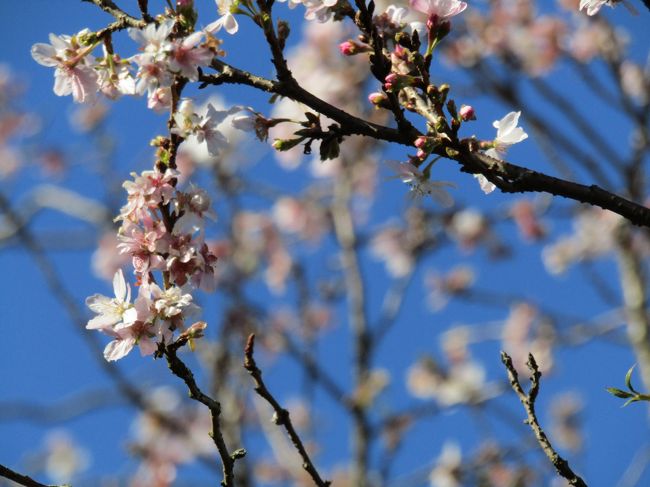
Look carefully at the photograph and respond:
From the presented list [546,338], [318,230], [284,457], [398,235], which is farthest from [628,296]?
[318,230]

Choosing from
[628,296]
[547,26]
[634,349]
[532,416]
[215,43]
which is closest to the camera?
[215,43]

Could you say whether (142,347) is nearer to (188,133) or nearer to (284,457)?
(188,133)

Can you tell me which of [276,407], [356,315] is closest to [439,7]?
[276,407]

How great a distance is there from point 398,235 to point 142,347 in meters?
6.39

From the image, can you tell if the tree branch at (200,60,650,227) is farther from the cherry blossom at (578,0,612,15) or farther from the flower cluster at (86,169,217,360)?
the cherry blossom at (578,0,612,15)

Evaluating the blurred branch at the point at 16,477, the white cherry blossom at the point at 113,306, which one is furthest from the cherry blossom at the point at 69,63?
the blurred branch at the point at 16,477

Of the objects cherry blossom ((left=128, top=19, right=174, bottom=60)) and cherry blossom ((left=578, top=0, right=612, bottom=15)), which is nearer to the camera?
cherry blossom ((left=128, top=19, right=174, bottom=60))

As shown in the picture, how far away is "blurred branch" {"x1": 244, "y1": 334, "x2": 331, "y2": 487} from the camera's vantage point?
55.7 inches

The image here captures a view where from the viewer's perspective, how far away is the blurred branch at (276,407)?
4.64 feet

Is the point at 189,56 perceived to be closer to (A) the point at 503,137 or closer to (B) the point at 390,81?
(B) the point at 390,81

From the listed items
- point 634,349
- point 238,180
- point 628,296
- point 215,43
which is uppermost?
point 238,180

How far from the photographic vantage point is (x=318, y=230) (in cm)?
898

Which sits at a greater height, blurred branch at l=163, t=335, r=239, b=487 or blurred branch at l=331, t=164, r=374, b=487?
blurred branch at l=331, t=164, r=374, b=487

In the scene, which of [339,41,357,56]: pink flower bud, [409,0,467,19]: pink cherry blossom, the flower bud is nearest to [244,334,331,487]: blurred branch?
the flower bud
